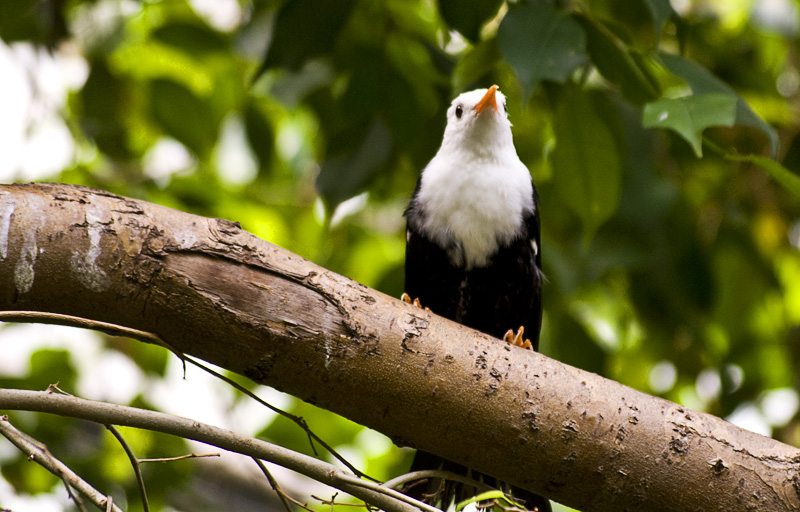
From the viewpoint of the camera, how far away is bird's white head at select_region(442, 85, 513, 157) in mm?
2881

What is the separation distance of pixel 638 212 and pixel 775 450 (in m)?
1.25

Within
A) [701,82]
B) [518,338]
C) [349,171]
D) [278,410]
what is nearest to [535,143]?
[349,171]

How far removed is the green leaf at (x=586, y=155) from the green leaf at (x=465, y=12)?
378mm

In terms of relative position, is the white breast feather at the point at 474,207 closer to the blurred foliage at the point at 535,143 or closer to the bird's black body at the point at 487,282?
the bird's black body at the point at 487,282

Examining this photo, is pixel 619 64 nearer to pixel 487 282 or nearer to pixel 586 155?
pixel 586 155

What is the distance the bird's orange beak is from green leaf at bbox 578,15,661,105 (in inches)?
18.7

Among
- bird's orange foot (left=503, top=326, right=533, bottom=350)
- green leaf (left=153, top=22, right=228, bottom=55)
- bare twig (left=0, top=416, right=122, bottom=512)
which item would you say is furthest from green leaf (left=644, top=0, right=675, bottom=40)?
green leaf (left=153, top=22, right=228, bottom=55)

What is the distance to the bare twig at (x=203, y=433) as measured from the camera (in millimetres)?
1508

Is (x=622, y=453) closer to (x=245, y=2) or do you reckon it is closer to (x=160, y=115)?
(x=160, y=115)

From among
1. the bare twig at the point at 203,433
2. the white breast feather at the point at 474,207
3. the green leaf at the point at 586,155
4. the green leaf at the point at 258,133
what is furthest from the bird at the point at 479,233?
the bare twig at the point at 203,433

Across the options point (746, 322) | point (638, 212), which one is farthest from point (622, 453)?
point (746, 322)

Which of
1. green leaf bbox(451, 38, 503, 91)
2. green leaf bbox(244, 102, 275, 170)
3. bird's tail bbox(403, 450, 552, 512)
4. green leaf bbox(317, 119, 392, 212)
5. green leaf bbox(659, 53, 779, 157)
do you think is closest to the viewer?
green leaf bbox(659, 53, 779, 157)

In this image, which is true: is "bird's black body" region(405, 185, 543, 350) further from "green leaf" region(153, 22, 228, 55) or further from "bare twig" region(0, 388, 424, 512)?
"green leaf" region(153, 22, 228, 55)

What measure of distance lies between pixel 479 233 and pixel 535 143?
40.9 inches
